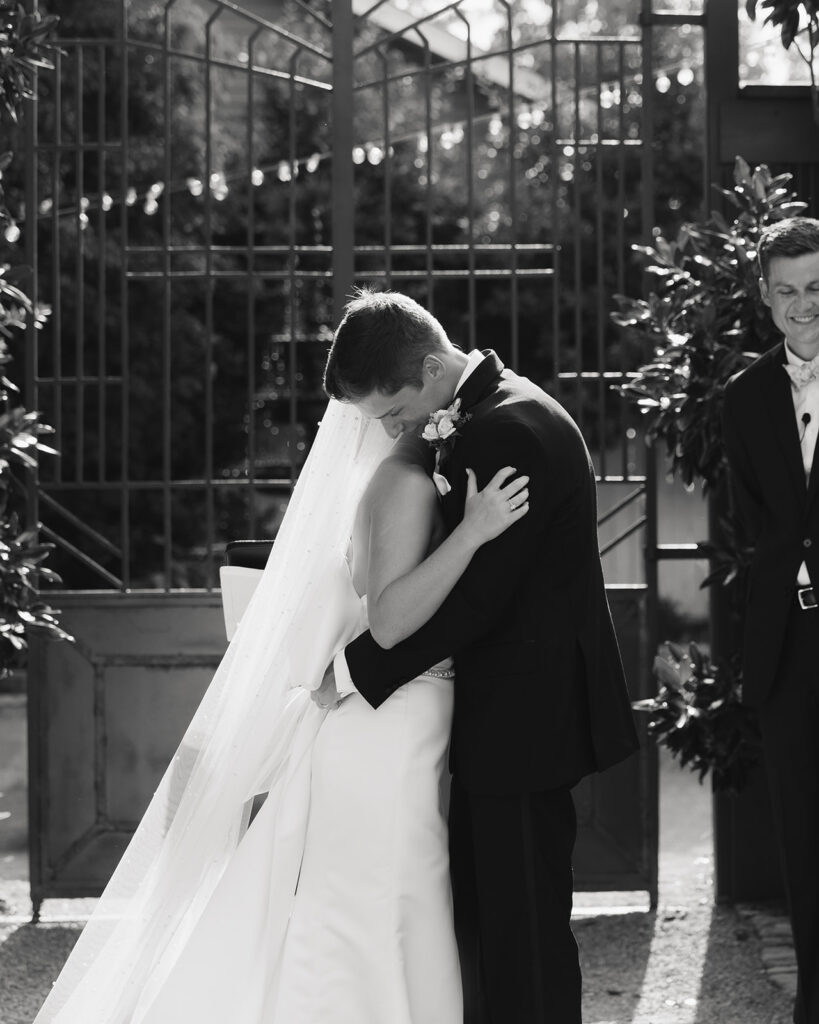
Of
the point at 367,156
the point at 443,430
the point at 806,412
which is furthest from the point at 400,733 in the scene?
the point at 367,156

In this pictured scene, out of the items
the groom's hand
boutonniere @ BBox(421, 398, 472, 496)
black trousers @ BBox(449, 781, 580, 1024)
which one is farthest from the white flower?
black trousers @ BBox(449, 781, 580, 1024)

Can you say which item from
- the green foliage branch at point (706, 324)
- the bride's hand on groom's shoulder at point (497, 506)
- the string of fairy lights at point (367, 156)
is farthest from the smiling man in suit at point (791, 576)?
the string of fairy lights at point (367, 156)

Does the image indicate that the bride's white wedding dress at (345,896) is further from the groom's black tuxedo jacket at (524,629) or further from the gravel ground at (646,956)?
the gravel ground at (646,956)

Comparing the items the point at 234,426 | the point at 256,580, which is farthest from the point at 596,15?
the point at 256,580

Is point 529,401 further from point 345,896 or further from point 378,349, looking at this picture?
point 345,896

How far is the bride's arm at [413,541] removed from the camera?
10.0ft

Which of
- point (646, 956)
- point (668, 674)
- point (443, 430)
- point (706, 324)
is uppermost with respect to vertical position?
point (706, 324)

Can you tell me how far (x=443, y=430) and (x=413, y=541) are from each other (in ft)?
0.79

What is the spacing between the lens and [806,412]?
3.81 m

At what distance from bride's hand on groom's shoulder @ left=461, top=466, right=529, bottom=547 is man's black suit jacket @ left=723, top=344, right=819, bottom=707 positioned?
38.4 inches

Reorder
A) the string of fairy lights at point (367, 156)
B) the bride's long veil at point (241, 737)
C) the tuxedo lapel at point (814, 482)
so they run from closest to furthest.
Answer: the bride's long veil at point (241, 737), the tuxedo lapel at point (814, 482), the string of fairy lights at point (367, 156)

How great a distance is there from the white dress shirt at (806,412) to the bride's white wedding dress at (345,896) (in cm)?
113

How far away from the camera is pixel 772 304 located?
3.80m

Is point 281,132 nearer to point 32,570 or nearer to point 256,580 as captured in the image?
point 32,570
